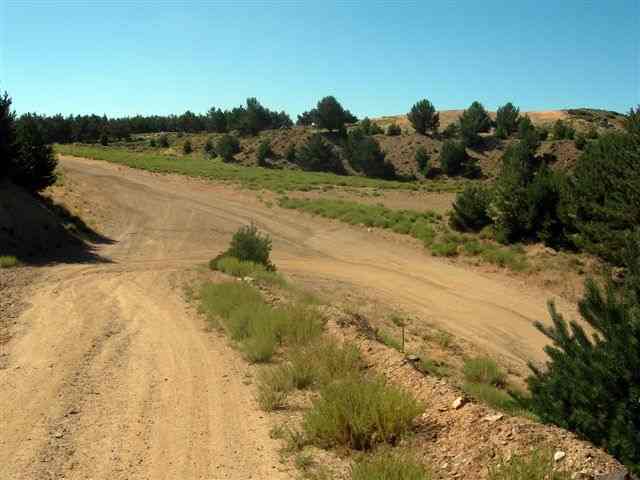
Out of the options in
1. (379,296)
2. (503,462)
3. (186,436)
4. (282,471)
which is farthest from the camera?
(379,296)

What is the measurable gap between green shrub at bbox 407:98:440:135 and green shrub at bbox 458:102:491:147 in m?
5.19

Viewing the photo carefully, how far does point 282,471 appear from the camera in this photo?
19.3 ft

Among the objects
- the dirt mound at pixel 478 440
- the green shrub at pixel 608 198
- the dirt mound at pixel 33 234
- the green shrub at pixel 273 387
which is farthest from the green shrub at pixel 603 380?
the dirt mound at pixel 33 234

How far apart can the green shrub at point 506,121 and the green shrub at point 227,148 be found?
37350 mm

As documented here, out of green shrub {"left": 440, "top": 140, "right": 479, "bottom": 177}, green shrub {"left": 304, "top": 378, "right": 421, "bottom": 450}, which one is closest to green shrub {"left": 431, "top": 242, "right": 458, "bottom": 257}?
green shrub {"left": 304, "top": 378, "right": 421, "bottom": 450}

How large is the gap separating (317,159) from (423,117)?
20.1 metres

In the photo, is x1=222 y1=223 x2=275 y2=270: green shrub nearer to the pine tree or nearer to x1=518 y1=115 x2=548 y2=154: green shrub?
the pine tree

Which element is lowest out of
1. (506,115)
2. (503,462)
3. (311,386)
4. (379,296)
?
(379,296)

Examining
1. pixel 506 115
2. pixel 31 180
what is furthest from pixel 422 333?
pixel 506 115

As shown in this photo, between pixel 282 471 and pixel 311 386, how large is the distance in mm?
2392

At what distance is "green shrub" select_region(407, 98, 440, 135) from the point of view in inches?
3412

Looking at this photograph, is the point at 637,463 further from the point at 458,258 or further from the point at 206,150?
the point at 206,150

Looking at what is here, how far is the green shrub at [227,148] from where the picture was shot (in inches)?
3290

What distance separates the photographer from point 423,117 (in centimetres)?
8669
